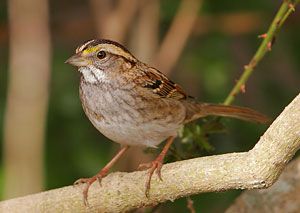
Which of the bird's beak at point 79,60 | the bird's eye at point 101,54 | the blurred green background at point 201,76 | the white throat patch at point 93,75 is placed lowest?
the blurred green background at point 201,76

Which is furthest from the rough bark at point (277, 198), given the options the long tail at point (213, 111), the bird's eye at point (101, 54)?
the bird's eye at point (101, 54)

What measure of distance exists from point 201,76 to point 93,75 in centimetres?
185

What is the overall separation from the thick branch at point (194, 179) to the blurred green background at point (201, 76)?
1.42m

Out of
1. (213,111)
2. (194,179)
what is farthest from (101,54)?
(194,179)

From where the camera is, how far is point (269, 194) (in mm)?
4199

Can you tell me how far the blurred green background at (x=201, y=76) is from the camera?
5227mm

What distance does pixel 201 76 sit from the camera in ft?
18.7

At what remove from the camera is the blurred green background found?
523cm

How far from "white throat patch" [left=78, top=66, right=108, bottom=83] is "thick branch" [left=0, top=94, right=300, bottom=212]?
620 mm

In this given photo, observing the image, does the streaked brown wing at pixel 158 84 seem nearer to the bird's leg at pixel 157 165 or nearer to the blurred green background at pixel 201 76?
the bird's leg at pixel 157 165

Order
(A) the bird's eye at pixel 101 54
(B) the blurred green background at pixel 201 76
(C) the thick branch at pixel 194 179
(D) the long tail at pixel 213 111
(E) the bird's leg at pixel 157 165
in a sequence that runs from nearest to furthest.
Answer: (C) the thick branch at pixel 194 179, (E) the bird's leg at pixel 157 165, (A) the bird's eye at pixel 101 54, (D) the long tail at pixel 213 111, (B) the blurred green background at pixel 201 76

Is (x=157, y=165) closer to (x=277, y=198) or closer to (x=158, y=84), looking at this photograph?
(x=158, y=84)

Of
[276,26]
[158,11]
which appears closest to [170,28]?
[158,11]

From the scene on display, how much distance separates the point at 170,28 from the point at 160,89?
5.88 ft
